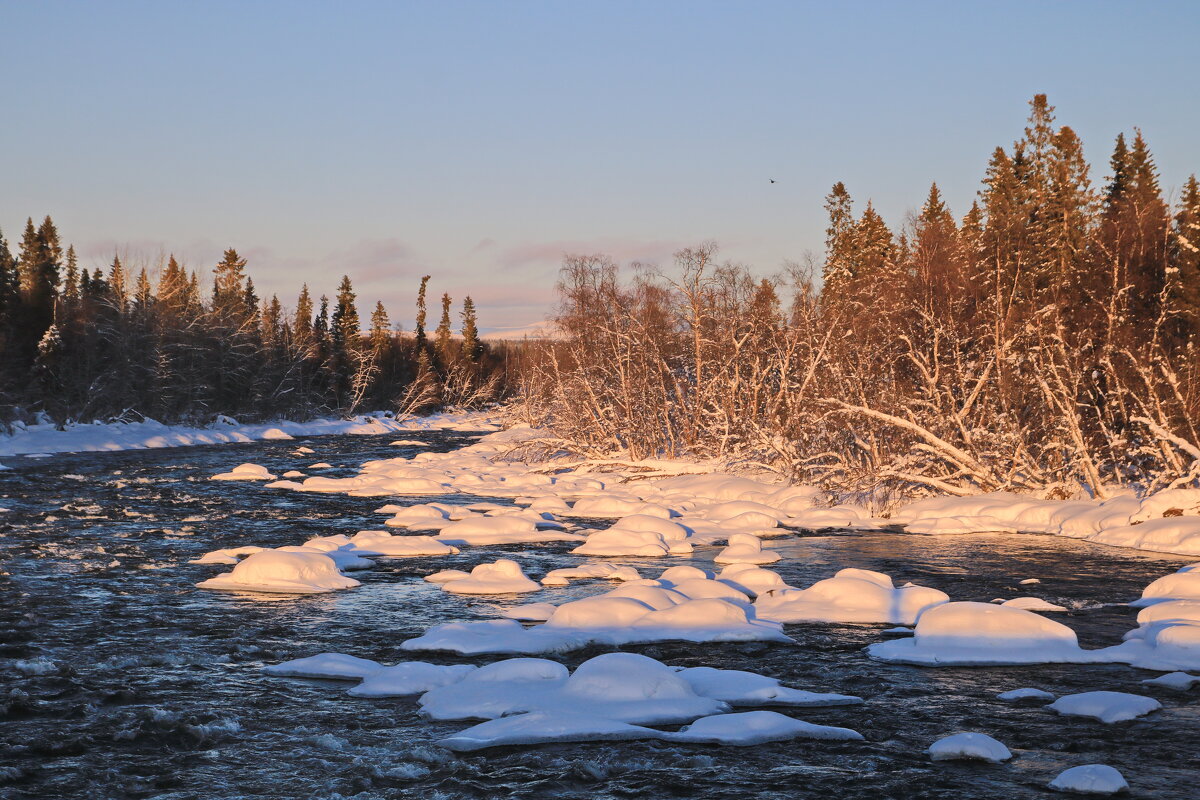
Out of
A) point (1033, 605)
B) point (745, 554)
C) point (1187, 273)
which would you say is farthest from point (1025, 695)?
point (1187, 273)

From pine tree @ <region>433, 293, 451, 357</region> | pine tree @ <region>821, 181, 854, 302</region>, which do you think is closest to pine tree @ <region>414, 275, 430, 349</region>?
pine tree @ <region>433, 293, 451, 357</region>

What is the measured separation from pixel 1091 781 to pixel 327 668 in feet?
22.1

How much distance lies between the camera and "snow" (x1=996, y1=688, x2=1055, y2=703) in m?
8.73

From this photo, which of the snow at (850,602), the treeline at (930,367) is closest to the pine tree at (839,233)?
the treeline at (930,367)

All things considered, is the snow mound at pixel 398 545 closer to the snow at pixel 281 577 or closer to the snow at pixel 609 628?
the snow at pixel 281 577

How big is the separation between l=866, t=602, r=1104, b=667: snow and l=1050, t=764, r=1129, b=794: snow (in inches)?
136

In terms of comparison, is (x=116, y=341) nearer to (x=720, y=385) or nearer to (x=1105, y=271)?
(x=720, y=385)

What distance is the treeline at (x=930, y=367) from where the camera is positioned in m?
22.6

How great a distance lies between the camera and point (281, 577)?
A: 1424 cm

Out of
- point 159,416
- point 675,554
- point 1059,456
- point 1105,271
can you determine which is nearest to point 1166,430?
point 1059,456

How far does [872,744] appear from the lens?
7.59m

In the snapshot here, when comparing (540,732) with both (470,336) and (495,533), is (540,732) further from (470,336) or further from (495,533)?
(470,336)

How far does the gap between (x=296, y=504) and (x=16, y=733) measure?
56.6 feet

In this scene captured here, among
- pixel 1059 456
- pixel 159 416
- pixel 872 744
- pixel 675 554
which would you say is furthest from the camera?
pixel 159 416
